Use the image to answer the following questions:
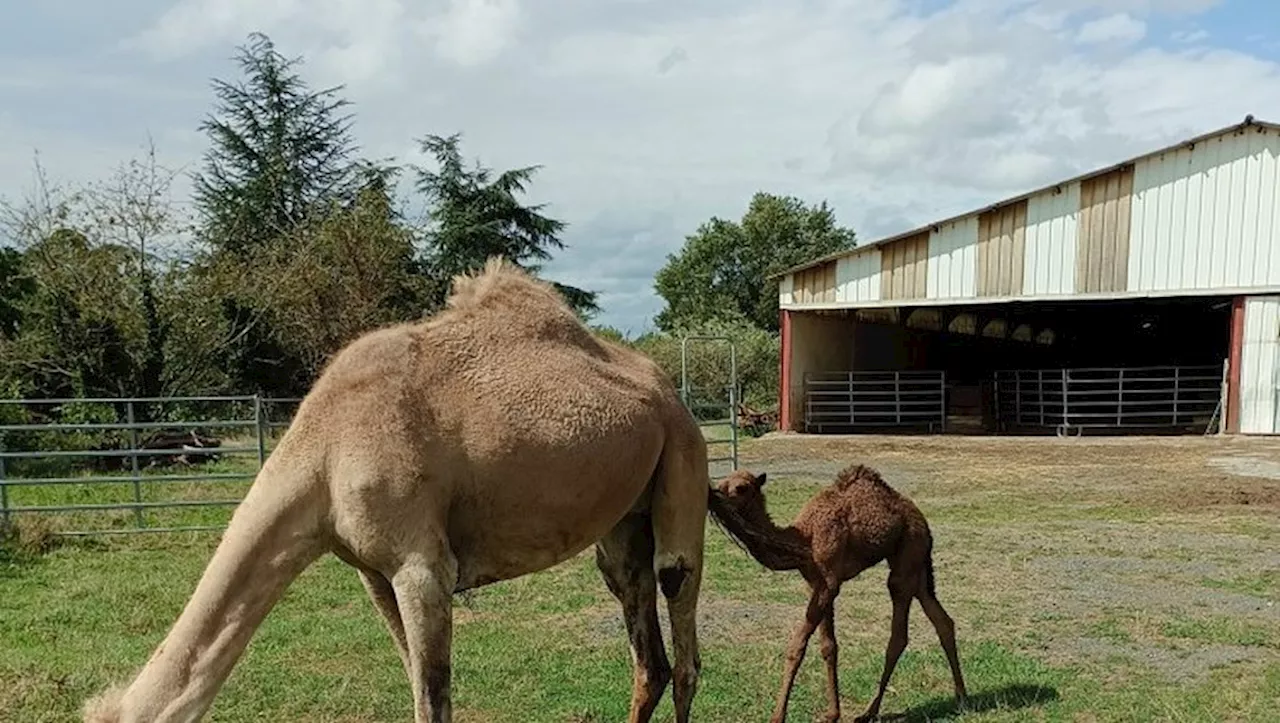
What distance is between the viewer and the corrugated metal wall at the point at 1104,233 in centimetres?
2031

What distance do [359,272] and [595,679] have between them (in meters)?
19.3

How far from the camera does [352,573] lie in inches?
359

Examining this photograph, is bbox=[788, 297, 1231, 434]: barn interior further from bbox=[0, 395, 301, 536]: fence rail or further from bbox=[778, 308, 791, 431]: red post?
bbox=[0, 395, 301, 536]: fence rail

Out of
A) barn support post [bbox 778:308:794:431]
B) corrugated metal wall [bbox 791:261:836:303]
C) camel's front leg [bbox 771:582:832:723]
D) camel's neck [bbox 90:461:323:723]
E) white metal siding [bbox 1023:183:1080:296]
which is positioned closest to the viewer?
camel's neck [bbox 90:461:323:723]

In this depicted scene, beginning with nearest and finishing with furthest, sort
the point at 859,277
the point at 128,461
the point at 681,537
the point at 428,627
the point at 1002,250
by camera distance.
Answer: the point at 428,627 → the point at 681,537 → the point at 128,461 → the point at 1002,250 → the point at 859,277

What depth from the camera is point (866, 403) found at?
24.3m

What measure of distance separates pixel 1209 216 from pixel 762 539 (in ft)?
59.2

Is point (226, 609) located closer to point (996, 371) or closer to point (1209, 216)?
point (1209, 216)

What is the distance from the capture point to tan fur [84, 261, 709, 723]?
3.37m

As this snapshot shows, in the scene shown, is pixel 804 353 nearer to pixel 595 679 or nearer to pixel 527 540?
pixel 595 679

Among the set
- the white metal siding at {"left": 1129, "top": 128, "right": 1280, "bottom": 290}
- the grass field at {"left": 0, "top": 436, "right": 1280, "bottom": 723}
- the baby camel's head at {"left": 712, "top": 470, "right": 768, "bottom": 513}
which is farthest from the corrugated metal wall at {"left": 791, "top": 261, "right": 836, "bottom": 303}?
the baby camel's head at {"left": 712, "top": 470, "right": 768, "bottom": 513}

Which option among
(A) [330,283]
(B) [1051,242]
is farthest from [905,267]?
(A) [330,283]

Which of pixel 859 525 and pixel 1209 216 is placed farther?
pixel 1209 216

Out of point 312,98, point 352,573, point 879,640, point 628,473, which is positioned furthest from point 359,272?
point 628,473
